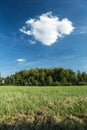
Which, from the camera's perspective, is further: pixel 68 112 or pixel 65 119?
pixel 68 112

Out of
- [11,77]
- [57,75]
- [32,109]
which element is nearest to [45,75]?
[57,75]

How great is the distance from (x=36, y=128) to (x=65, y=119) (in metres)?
0.93

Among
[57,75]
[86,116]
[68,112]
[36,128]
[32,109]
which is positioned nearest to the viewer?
[36,128]

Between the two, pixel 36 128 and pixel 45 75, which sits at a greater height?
pixel 45 75

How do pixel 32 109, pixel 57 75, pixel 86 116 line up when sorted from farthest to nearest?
pixel 57 75 → pixel 32 109 → pixel 86 116

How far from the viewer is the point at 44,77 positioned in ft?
255

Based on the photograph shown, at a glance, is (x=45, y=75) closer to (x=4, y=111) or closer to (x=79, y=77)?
(x=79, y=77)

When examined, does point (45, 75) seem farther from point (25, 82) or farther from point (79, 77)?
point (79, 77)

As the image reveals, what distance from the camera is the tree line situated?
73750 mm

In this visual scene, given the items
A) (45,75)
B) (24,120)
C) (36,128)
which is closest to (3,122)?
(24,120)

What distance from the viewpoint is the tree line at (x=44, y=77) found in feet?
242

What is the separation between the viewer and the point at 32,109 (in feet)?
27.0

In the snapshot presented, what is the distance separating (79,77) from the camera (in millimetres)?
73000

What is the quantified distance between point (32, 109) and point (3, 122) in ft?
5.78
